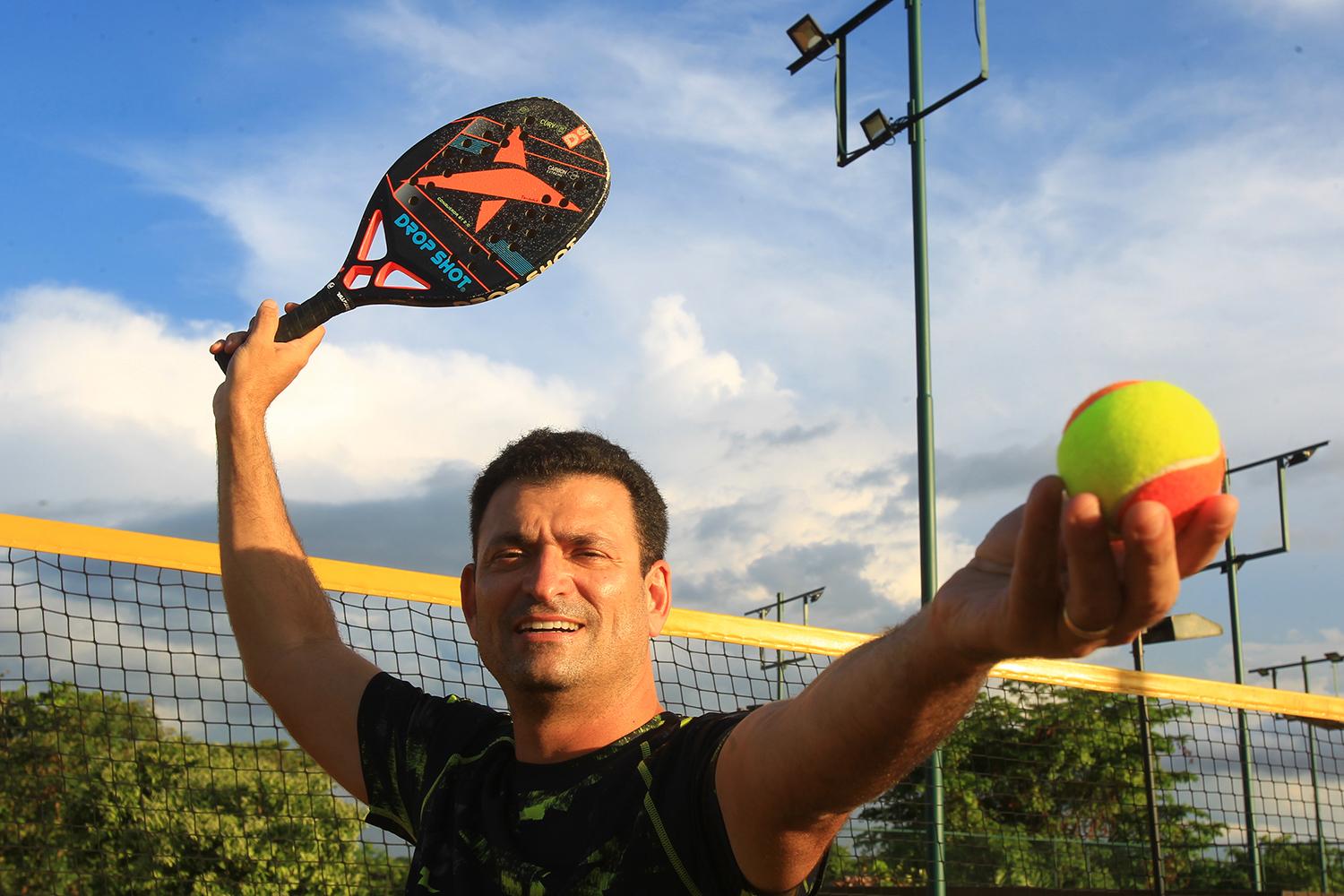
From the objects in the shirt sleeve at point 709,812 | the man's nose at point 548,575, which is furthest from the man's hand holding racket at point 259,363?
the shirt sleeve at point 709,812

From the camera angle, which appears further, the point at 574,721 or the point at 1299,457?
the point at 1299,457

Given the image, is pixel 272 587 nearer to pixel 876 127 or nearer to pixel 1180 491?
pixel 1180 491

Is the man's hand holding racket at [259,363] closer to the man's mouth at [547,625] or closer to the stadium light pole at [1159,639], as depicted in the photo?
the man's mouth at [547,625]

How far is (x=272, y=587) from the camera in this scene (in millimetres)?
3354

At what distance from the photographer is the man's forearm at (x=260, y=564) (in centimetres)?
330

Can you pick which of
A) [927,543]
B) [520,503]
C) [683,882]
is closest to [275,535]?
[520,503]

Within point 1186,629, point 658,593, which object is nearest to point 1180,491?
point 658,593

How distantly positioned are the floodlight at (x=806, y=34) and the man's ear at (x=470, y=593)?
9.20 meters

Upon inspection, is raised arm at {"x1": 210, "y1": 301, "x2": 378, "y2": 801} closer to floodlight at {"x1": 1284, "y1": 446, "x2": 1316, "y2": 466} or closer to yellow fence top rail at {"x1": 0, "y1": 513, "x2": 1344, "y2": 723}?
yellow fence top rail at {"x1": 0, "y1": 513, "x2": 1344, "y2": 723}

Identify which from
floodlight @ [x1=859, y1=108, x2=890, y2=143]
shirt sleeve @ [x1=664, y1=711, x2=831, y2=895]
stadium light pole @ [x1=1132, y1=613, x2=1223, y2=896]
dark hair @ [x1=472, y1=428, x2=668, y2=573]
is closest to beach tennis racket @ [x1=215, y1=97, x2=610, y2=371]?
dark hair @ [x1=472, y1=428, x2=668, y2=573]

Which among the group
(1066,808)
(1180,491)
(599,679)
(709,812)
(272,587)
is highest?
(1066,808)

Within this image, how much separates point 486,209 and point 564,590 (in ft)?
6.26

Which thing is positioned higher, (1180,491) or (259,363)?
(259,363)

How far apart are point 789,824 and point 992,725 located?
81.2 ft
